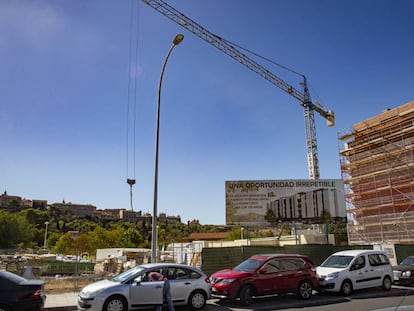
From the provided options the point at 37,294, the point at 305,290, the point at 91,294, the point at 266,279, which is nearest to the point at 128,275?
the point at 91,294

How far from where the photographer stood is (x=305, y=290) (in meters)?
13.1

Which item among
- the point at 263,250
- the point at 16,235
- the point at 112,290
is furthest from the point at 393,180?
the point at 16,235

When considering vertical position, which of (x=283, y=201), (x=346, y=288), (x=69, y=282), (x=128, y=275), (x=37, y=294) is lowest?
(x=69, y=282)

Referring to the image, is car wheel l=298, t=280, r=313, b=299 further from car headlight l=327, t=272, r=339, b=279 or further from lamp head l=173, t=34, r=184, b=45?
lamp head l=173, t=34, r=184, b=45

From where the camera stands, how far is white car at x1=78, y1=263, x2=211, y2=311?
9891 millimetres

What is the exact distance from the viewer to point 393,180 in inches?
1564

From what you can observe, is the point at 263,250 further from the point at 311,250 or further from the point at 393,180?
the point at 393,180

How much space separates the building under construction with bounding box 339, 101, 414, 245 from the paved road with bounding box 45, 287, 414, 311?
26537mm

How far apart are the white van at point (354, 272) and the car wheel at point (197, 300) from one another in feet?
17.0

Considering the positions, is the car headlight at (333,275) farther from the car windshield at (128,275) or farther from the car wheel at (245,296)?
the car windshield at (128,275)

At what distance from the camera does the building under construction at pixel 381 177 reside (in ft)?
125

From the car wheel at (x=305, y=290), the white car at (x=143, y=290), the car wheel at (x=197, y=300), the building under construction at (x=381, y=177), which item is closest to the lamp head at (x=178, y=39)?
the white car at (x=143, y=290)

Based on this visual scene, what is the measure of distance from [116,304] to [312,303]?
21.4 feet

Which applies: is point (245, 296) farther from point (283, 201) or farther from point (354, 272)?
point (283, 201)
